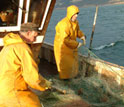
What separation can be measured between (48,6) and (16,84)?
400 cm

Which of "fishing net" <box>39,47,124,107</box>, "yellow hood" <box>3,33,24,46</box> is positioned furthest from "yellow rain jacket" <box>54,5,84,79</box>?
"yellow hood" <box>3,33,24,46</box>

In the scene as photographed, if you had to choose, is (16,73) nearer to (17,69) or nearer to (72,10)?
(17,69)

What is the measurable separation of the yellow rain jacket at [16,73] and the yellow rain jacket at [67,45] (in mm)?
3522

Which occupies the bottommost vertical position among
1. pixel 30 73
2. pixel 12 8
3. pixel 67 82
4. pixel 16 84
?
pixel 67 82

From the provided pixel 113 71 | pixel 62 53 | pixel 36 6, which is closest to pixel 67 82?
pixel 62 53

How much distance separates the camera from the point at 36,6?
19.5ft

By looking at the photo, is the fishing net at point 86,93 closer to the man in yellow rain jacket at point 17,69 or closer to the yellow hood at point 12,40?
the man in yellow rain jacket at point 17,69

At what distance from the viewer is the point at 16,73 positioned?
8.41 feet

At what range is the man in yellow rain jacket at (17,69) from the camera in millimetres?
2484

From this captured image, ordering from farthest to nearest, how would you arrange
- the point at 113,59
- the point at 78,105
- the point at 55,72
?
1. the point at 113,59
2. the point at 55,72
3. the point at 78,105

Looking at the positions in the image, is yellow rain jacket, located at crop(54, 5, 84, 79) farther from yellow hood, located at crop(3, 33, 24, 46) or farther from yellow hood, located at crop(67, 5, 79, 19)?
yellow hood, located at crop(3, 33, 24, 46)

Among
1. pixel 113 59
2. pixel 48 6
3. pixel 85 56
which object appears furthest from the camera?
pixel 113 59

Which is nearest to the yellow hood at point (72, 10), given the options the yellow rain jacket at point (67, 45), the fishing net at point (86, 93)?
the yellow rain jacket at point (67, 45)

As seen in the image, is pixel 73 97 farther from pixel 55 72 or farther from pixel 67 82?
pixel 55 72
